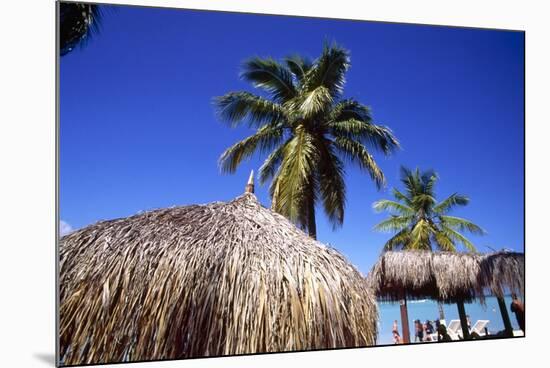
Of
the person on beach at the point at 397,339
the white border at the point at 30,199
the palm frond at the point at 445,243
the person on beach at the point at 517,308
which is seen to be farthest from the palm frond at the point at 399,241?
the person on beach at the point at 517,308

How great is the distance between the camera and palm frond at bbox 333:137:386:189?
7.09 m

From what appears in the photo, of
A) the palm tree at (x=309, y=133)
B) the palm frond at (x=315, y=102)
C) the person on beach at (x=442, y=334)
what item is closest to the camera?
the palm tree at (x=309, y=133)

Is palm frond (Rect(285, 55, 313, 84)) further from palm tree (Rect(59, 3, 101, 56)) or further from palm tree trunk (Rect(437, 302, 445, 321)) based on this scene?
palm tree trunk (Rect(437, 302, 445, 321))

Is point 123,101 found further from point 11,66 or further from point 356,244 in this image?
point 356,244

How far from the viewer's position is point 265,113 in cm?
686

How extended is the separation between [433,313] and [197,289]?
267cm

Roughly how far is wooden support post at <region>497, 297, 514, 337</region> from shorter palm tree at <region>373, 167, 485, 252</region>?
0.61 meters

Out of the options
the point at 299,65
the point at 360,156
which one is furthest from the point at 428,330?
the point at 299,65

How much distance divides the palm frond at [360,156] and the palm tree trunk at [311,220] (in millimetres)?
589

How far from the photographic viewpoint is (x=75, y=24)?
19.7ft

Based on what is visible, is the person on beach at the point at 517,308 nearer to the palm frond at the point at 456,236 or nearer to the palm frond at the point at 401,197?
the palm frond at the point at 456,236

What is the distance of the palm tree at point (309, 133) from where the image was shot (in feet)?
22.3

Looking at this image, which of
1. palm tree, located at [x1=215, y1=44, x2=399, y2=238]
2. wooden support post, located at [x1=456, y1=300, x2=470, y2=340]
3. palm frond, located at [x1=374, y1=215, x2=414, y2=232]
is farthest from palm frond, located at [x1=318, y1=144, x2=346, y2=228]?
wooden support post, located at [x1=456, y1=300, x2=470, y2=340]
